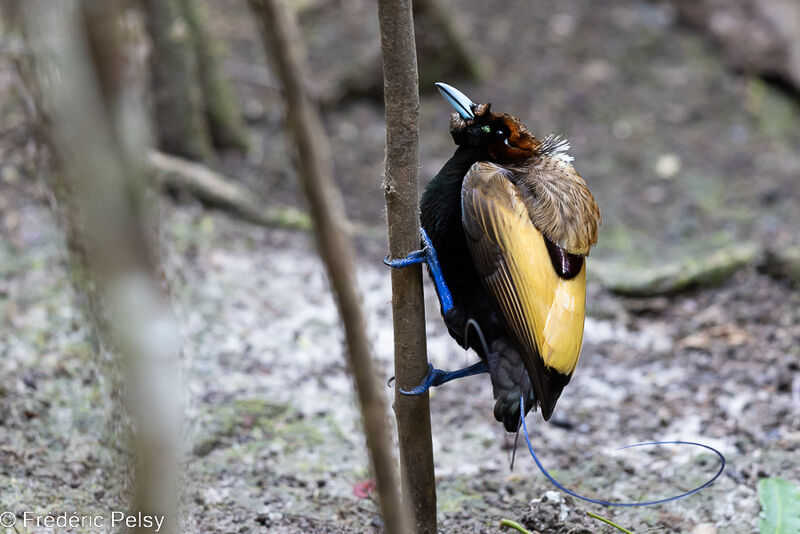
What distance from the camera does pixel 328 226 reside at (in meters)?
1.30

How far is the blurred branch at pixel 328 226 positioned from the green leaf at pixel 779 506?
1.37 m

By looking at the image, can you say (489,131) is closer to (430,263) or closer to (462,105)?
(462,105)

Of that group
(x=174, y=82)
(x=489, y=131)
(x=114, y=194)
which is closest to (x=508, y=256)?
(x=489, y=131)

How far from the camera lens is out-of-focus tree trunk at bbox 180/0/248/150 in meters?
5.61

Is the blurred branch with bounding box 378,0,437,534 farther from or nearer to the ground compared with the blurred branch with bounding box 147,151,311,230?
nearer to the ground

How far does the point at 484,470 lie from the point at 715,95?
5186 mm

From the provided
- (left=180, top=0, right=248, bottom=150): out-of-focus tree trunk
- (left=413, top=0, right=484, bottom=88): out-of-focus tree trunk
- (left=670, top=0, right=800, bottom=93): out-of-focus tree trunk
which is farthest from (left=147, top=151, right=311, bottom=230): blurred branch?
(left=670, top=0, right=800, bottom=93): out-of-focus tree trunk

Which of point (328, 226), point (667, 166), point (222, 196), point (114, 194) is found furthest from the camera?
point (667, 166)

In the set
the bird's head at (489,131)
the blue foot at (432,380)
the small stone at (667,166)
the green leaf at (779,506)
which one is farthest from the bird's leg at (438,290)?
the small stone at (667,166)

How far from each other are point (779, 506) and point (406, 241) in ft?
4.72

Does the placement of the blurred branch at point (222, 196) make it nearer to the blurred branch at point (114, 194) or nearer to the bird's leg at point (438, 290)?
the bird's leg at point (438, 290)

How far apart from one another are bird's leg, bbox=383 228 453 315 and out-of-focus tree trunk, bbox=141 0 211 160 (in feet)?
12.1

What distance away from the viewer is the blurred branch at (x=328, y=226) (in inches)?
46.1

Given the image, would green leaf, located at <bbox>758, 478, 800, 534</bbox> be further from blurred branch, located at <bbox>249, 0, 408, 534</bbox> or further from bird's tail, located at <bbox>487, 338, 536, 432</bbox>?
blurred branch, located at <bbox>249, 0, 408, 534</bbox>
